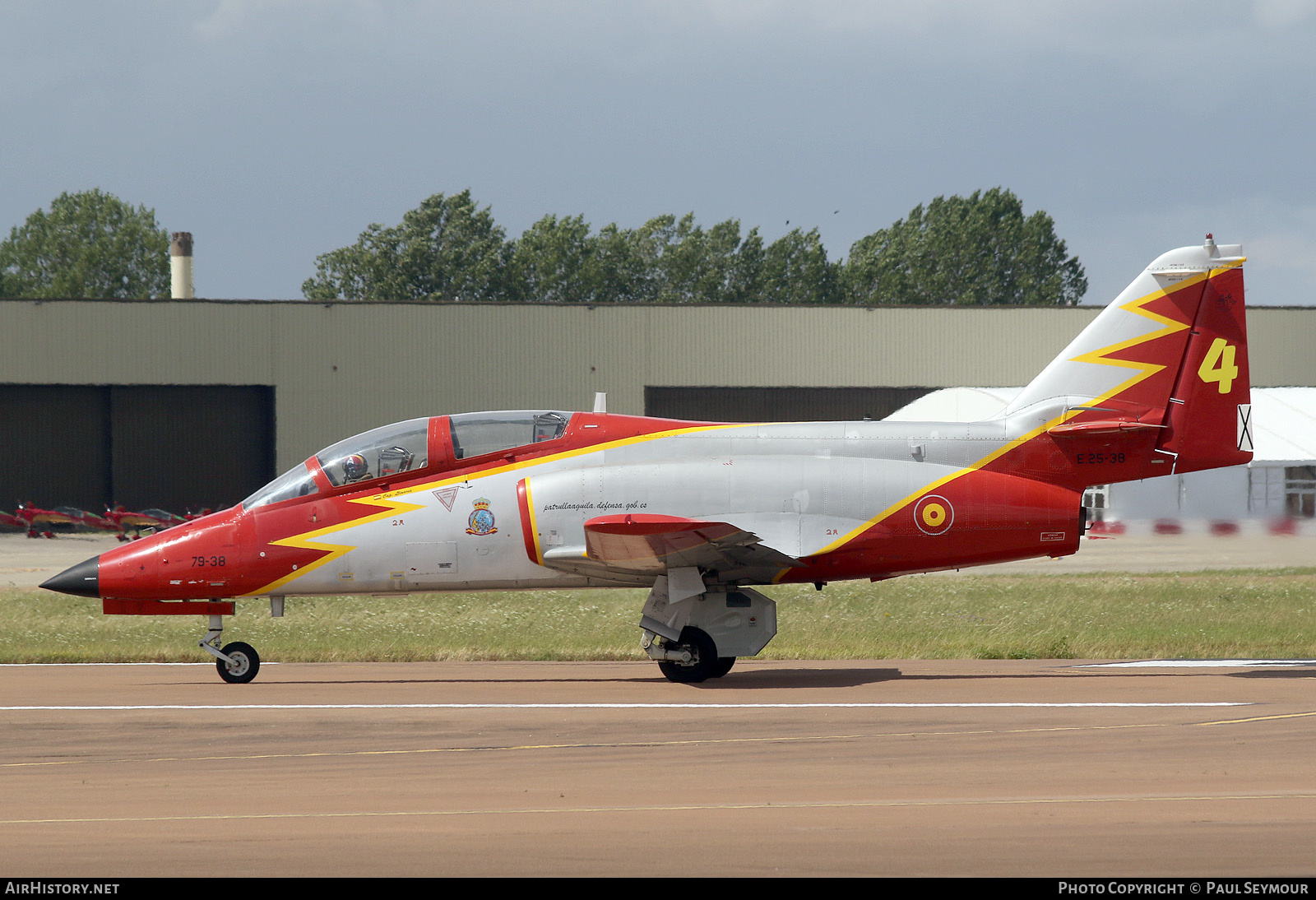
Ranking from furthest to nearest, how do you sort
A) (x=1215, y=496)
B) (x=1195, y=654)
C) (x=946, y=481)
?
1. (x=1215, y=496)
2. (x=1195, y=654)
3. (x=946, y=481)

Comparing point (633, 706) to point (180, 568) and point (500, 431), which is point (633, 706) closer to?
point (500, 431)

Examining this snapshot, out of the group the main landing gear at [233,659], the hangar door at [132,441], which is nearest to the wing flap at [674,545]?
the main landing gear at [233,659]

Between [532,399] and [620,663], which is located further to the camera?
[532,399]

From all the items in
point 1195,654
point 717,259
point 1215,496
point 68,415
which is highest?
point 717,259

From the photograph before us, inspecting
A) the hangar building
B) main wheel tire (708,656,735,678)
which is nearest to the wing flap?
main wheel tire (708,656,735,678)

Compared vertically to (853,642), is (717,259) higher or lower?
higher

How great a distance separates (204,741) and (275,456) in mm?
36551

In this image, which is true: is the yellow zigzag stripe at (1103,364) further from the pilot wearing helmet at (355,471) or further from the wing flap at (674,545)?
the pilot wearing helmet at (355,471)

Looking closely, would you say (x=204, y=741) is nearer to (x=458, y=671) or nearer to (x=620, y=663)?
(x=458, y=671)

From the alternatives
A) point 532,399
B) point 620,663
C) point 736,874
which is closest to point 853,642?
point 620,663

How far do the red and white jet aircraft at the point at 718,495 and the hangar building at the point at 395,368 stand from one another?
3126cm

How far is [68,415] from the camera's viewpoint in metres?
47.0

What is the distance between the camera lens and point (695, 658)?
13117 millimetres
